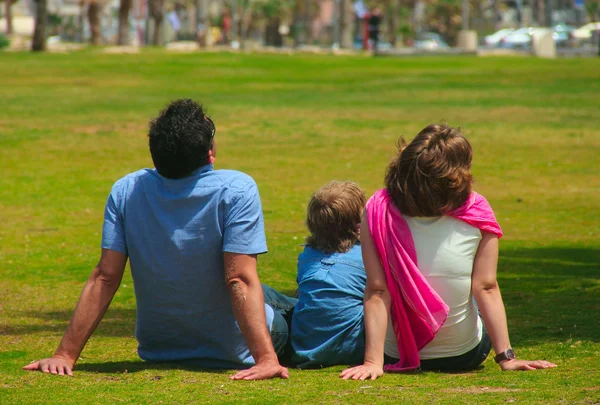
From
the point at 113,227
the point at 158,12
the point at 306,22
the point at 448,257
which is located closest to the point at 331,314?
the point at 448,257

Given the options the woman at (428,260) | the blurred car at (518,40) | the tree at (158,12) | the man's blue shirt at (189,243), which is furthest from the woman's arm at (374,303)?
the tree at (158,12)

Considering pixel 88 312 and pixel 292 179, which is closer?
pixel 88 312

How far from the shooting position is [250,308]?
497 cm

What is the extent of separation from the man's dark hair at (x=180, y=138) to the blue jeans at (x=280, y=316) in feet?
3.07

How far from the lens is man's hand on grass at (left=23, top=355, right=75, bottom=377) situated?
5059 millimetres

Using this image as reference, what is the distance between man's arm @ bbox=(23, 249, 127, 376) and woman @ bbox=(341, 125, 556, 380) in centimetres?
115

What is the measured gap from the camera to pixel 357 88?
3008cm

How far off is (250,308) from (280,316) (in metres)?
0.58

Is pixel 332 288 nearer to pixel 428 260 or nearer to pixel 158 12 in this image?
pixel 428 260

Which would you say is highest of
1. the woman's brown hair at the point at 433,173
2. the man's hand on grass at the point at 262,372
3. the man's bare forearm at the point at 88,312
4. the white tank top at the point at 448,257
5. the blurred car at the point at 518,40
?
the woman's brown hair at the point at 433,173

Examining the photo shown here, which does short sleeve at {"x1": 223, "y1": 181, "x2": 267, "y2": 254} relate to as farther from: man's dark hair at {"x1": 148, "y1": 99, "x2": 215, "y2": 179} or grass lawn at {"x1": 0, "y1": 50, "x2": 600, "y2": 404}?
grass lawn at {"x1": 0, "y1": 50, "x2": 600, "y2": 404}

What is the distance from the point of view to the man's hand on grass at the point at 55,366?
16.6ft

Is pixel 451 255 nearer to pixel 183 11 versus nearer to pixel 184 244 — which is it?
pixel 184 244

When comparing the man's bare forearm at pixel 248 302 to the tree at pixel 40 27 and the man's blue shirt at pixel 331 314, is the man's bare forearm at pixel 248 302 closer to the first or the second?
the man's blue shirt at pixel 331 314
